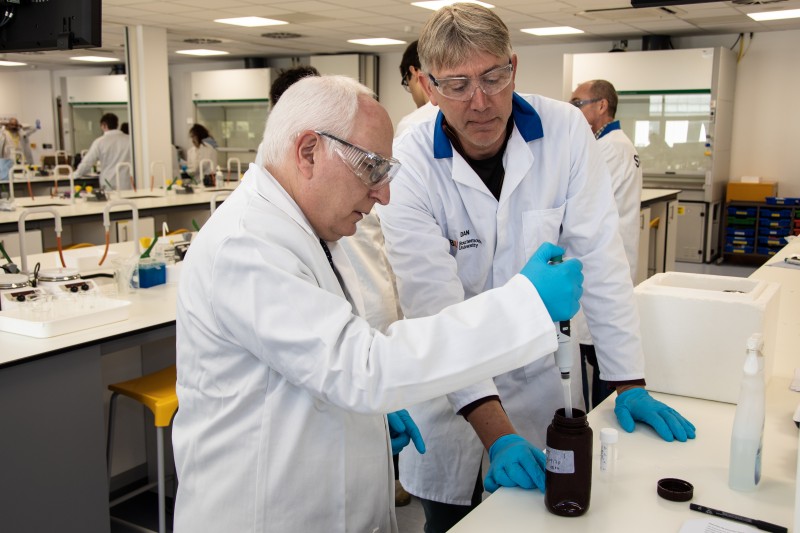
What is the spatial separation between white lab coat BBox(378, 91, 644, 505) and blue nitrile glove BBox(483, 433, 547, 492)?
38 centimetres

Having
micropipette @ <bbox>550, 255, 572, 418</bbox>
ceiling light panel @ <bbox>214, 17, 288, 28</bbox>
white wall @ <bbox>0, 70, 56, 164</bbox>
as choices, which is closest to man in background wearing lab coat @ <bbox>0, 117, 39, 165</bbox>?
white wall @ <bbox>0, 70, 56, 164</bbox>

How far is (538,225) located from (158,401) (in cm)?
150

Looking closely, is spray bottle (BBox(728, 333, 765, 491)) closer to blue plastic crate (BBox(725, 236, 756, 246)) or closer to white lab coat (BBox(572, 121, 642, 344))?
white lab coat (BBox(572, 121, 642, 344))

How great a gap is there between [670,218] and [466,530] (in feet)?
20.4

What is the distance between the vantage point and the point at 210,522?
120 cm

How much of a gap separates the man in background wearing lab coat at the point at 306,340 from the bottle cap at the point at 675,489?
1.23 feet

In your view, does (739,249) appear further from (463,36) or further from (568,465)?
(568,465)

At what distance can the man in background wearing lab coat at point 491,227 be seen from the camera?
5.39ft

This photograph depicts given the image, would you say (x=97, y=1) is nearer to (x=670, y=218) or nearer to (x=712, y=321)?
(x=712, y=321)

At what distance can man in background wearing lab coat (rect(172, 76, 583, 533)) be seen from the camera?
105 centimetres

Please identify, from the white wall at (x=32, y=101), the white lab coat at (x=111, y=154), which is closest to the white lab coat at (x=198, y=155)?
the white lab coat at (x=111, y=154)

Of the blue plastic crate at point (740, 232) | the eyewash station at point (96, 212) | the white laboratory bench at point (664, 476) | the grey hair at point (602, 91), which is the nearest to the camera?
the white laboratory bench at point (664, 476)

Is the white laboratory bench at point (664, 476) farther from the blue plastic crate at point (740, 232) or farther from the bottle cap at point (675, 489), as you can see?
the blue plastic crate at point (740, 232)

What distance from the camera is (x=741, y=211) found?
8.36 metres
